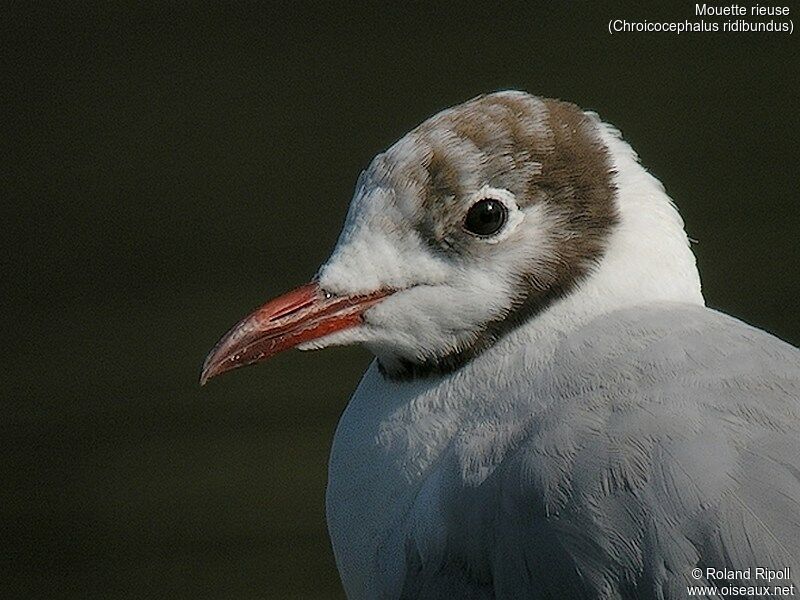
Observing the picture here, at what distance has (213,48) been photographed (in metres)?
6.27

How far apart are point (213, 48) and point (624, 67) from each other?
5.11ft

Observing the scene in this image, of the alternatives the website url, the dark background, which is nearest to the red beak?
the website url

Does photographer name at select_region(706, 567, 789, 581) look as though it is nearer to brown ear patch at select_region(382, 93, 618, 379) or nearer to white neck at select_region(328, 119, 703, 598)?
white neck at select_region(328, 119, 703, 598)

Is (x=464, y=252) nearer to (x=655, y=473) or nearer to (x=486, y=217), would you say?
(x=486, y=217)

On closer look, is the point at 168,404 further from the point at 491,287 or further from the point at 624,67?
the point at 491,287

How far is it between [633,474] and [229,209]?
12.6ft

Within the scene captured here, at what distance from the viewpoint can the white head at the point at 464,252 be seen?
2199 mm

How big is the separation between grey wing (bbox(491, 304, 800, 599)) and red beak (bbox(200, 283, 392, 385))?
0.28m

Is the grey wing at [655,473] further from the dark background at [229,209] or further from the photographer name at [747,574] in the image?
the dark background at [229,209]

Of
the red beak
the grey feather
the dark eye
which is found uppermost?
the dark eye

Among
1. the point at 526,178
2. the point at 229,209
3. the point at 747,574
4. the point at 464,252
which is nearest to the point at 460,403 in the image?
the point at 464,252

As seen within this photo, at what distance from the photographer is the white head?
2199 mm

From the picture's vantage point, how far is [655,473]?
1955mm

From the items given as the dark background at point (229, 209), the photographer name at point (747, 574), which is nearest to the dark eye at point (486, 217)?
the photographer name at point (747, 574)
